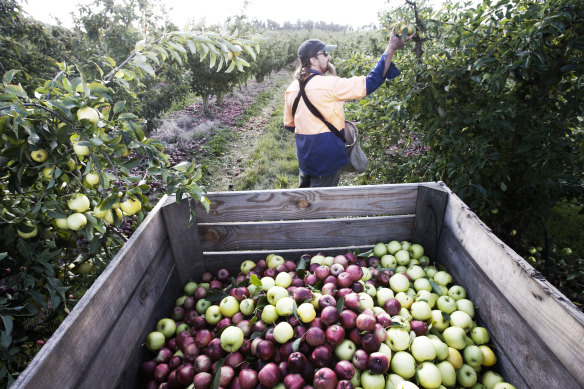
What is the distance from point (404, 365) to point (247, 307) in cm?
94

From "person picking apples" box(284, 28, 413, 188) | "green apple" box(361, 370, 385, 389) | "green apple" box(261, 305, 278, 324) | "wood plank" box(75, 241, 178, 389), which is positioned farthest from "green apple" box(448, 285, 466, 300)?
"wood plank" box(75, 241, 178, 389)

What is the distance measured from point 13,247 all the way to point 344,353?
6.28 ft

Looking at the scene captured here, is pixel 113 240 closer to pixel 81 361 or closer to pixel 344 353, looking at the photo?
pixel 81 361

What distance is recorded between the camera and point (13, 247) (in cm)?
176

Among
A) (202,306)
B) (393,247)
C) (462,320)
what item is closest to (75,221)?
(202,306)

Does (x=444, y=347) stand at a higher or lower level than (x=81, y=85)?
lower

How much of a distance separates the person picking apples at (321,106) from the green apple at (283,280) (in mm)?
1477

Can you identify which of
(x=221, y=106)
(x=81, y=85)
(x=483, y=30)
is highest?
(x=483, y=30)

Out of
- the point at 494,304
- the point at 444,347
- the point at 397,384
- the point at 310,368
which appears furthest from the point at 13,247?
the point at 494,304

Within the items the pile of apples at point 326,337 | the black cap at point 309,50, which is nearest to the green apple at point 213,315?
the pile of apples at point 326,337

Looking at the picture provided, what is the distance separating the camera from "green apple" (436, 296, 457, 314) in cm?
189

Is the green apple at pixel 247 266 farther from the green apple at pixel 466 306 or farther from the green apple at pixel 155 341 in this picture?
the green apple at pixel 466 306

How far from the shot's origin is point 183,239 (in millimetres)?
2244

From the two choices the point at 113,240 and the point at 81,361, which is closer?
the point at 81,361
